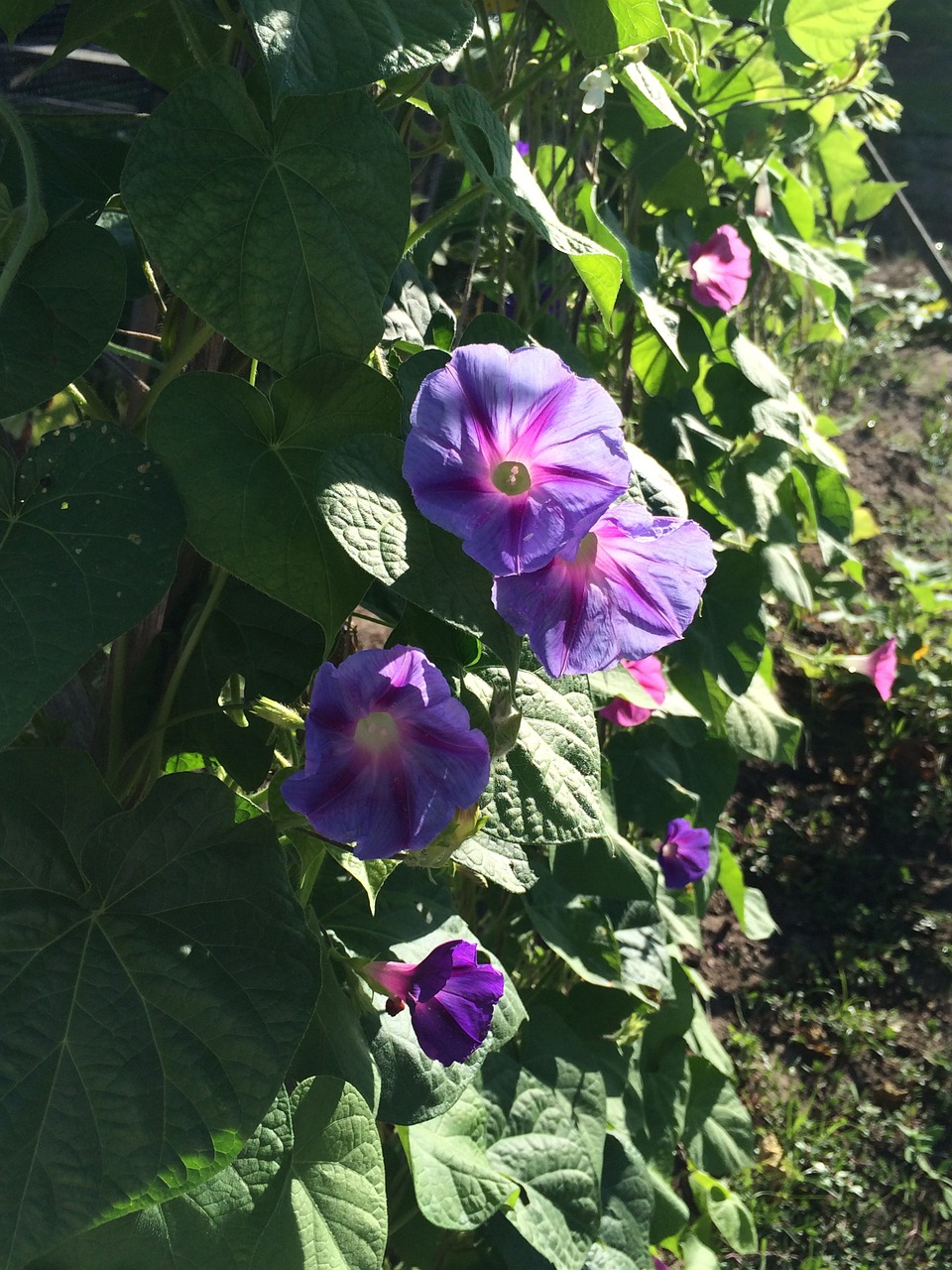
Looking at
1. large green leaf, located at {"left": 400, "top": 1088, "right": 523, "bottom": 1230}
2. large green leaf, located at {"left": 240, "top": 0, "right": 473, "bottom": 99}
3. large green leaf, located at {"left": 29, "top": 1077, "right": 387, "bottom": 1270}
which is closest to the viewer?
large green leaf, located at {"left": 240, "top": 0, "right": 473, "bottom": 99}

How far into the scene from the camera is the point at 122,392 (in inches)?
46.1

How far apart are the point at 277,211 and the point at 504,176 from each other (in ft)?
0.53

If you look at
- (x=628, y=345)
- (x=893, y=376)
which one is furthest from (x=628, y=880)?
(x=893, y=376)

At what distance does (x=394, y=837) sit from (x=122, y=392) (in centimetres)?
70

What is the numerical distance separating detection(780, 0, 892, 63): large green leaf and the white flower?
2.12ft

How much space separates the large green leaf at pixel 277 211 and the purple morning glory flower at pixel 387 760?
0.21 metres

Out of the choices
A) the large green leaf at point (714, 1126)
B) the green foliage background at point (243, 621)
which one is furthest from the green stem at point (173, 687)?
the large green leaf at point (714, 1126)

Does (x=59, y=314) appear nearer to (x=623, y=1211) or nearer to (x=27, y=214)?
(x=27, y=214)

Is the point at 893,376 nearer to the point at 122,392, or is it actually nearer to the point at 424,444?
the point at 122,392

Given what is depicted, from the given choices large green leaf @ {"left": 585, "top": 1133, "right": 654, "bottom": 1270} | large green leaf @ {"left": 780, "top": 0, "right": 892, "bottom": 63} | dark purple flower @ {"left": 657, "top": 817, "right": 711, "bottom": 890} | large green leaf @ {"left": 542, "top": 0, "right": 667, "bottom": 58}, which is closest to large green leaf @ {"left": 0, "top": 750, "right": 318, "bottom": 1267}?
large green leaf @ {"left": 542, "top": 0, "right": 667, "bottom": 58}

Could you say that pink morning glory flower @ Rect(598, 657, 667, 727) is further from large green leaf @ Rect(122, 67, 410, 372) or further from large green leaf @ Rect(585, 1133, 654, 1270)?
large green leaf @ Rect(122, 67, 410, 372)

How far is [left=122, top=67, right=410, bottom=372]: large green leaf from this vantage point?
68cm

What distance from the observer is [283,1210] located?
2.81 ft

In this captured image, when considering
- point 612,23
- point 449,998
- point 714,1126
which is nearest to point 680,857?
point 714,1126
